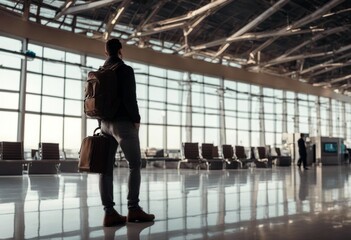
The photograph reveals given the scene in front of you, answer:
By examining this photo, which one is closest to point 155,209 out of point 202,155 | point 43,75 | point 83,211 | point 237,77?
point 83,211

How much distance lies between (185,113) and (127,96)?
2631 centimetres

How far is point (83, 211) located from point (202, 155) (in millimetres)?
15034

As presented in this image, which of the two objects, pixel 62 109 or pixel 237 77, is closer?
pixel 62 109

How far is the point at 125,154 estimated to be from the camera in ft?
11.5

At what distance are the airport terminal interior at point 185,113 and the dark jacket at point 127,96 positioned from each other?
37.6 inches

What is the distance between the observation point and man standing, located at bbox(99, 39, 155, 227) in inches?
137

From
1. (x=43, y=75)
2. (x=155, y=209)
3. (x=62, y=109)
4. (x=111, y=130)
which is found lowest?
(x=155, y=209)

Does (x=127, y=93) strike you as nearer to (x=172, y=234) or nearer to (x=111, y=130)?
(x=111, y=130)

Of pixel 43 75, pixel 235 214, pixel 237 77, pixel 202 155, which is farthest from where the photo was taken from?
pixel 237 77

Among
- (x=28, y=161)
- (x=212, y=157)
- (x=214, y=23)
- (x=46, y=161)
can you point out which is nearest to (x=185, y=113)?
(x=214, y=23)

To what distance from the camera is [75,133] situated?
2414 centimetres

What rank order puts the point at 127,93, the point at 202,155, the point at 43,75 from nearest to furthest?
the point at 127,93
the point at 202,155
the point at 43,75

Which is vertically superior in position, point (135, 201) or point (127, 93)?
point (127, 93)

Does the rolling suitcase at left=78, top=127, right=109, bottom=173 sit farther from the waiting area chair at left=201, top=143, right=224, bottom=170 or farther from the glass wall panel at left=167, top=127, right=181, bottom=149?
the glass wall panel at left=167, top=127, right=181, bottom=149
